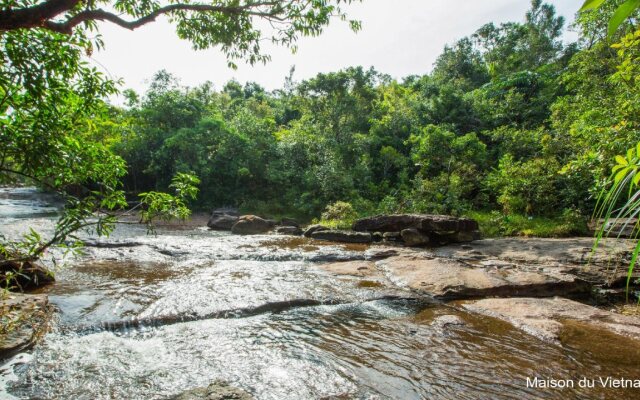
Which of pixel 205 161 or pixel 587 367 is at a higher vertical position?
pixel 205 161

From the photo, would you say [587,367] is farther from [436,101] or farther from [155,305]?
[436,101]

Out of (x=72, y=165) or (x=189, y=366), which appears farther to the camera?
(x=189, y=366)

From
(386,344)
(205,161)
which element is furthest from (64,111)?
(205,161)

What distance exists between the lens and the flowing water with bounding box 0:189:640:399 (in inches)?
143

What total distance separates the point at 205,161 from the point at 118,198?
20334 millimetres

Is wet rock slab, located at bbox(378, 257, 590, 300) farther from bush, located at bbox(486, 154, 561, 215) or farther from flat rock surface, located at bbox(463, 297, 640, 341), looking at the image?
bush, located at bbox(486, 154, 561, 215)

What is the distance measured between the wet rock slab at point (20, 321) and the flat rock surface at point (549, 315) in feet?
21.9

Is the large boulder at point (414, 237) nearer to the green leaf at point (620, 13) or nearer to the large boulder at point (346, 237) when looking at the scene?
the large boulder at point (346, 237)

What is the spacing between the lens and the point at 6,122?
302cm

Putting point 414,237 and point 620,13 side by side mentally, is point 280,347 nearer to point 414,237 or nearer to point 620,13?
point 620,13

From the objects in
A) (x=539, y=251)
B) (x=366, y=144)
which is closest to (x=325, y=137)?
(x=366, y=144)

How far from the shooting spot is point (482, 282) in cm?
712

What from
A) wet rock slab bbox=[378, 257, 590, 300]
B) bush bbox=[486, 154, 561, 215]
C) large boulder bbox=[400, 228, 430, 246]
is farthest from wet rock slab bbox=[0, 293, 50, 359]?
bush bbox=[486, 154, 561, 215]

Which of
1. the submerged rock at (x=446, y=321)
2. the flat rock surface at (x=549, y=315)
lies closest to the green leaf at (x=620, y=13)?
the submerged rock at (x=446, y=321)
